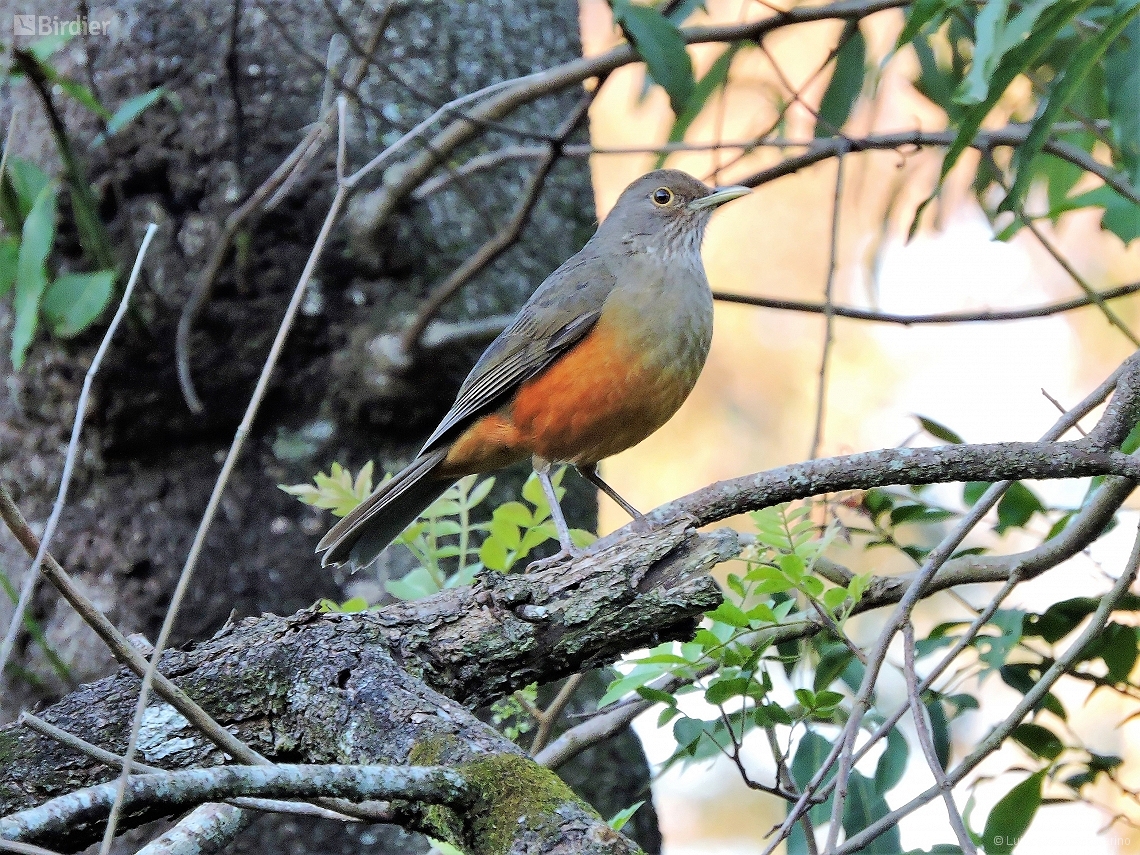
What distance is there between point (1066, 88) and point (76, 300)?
2981 mm

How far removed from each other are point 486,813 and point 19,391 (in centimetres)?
316

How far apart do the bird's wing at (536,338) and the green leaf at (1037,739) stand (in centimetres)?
213

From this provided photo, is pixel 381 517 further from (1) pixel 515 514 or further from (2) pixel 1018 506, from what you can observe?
(2) pixel 1018 506

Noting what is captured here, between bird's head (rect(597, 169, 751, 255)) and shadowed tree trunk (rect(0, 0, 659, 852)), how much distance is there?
0.70 meters

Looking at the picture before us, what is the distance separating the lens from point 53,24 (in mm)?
4523

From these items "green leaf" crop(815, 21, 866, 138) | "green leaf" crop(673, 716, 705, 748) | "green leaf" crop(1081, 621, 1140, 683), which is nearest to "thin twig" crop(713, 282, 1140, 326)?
"green leaf" crop(815, 21, 866, 138)

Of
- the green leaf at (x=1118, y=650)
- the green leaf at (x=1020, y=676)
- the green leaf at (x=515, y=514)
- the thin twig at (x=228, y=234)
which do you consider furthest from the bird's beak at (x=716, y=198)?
the green leaf at (x=1118, y=650)

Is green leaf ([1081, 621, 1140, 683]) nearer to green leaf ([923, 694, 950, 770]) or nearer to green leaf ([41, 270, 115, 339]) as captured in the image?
green leaf ([923, 694, 950, 770])

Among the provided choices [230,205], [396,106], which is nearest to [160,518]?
[230,205]

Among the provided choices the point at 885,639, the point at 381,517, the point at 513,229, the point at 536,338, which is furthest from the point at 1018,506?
the point at 381,517

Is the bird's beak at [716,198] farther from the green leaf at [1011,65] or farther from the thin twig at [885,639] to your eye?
the thin twig at [885,639]

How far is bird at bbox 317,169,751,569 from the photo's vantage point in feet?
14.1

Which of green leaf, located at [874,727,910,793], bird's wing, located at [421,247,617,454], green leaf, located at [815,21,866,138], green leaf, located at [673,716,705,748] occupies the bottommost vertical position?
green leaf, located at [874,727,910,793]

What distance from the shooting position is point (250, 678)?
2.43m
